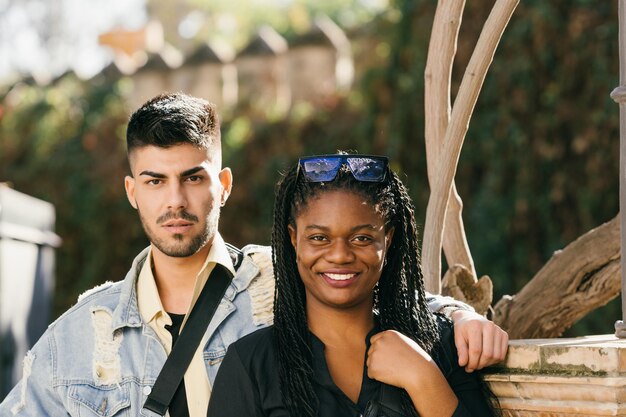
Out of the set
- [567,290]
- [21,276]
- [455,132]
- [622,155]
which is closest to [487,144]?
[21,276]

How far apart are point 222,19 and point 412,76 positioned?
20.6m

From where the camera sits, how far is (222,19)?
88.6 feet

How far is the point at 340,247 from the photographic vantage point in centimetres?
227

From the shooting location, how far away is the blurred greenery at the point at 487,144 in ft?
20.5

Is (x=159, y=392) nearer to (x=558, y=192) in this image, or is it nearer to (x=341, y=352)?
(x=341, y=352)

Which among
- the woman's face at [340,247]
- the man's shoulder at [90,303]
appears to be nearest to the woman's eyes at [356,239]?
the woman's face at [340,247]

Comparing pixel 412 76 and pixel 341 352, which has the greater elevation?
pixel 412 76

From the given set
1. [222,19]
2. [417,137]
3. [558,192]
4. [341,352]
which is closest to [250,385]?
[341,352]

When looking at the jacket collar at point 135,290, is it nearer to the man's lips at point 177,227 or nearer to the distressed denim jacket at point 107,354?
the distressed denim jacket at point 107,354

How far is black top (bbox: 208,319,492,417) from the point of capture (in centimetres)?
224

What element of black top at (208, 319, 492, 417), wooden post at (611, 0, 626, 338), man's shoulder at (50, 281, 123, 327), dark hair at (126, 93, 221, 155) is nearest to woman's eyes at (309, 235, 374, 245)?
black top at (208, 319, 492, 417)

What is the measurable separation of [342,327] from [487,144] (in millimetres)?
4428

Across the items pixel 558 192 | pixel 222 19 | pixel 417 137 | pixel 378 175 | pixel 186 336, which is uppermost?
pixel 222 19

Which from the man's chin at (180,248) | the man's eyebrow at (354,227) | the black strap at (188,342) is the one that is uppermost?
the man's chin at (180,248)
